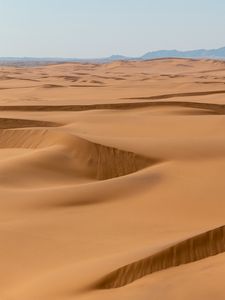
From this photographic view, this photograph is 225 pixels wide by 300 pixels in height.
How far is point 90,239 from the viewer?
16.5 ft

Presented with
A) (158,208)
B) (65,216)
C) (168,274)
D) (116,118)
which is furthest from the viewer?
(116,118)

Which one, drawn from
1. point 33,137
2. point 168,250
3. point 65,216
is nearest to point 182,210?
point 65,216

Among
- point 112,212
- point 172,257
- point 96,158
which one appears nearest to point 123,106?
point 96,158

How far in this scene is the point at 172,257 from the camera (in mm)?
4016

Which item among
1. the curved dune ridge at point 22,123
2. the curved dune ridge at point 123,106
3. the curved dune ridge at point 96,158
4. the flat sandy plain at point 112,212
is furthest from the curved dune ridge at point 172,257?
the curved dune ridge at point 123,106

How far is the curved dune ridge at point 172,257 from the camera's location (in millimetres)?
3727

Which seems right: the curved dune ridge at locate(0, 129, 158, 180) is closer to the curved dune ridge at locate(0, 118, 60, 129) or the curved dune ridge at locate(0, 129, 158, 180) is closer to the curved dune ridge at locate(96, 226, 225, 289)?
the curved dune ridge at locate(0, 118, 60, 129)

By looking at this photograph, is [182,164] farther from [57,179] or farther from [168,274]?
[168,274]

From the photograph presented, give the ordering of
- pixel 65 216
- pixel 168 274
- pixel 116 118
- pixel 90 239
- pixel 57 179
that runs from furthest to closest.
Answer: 1. pixel 116 118
2. pixel 57 179
3. pixel 65 216
4. pixel 90 239
5. pixel 168 274

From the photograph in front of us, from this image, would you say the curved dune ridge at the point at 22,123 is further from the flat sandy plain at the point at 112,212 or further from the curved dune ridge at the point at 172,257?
the curved dune ridge at the point at 172,257

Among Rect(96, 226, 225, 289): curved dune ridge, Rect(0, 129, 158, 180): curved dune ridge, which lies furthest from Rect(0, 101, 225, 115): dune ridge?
Rect(96, 226, 225, 289): curved dune ridge

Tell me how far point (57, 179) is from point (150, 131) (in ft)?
14.1

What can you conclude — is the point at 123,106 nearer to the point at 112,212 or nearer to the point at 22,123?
the point at 22,123

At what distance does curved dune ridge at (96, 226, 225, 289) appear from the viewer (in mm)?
3727
